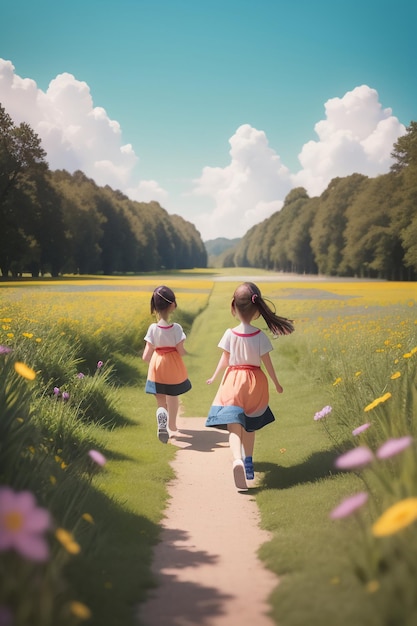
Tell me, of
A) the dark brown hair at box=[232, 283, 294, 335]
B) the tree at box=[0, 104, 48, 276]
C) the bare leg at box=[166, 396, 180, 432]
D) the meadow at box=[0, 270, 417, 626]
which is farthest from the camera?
the tree at box=[0, 104, 48, 276]

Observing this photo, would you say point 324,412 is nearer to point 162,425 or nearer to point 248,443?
point 248,443

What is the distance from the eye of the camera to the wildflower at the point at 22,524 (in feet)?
6.50

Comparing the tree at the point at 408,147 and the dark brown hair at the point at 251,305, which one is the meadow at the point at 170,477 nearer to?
the dark brown hair at the point at 251,305

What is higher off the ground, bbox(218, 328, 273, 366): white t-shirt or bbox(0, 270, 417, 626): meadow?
bbox(218, 328, 273, 366): white t-shirt

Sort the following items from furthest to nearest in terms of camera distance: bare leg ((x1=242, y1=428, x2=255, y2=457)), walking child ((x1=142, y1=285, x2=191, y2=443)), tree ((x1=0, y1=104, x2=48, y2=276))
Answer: tree ((x1=0, y1=104, x2=48, y2=276)), walking child ((x1=142, y1=285, x2=191, y2=443)), bare leg ((x1=242, y1=428, x2=255, y2=457))

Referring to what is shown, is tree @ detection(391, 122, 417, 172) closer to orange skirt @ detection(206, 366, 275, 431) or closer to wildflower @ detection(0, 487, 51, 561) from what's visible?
orange skirt @ detection(206, 366, 275, 431)

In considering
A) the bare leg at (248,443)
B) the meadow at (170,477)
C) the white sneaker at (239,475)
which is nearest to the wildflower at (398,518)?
the meadow at (170,477)

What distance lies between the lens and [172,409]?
8383 millimetres

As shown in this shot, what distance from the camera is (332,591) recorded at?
3205mm

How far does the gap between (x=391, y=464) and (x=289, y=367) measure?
9040 mm

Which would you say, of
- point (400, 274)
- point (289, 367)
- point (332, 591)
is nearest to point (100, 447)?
point (332, 591)

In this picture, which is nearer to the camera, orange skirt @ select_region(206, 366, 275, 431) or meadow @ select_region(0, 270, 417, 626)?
meadow @ select_region(0, 270, 417, 626)

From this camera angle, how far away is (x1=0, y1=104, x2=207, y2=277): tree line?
2317cm

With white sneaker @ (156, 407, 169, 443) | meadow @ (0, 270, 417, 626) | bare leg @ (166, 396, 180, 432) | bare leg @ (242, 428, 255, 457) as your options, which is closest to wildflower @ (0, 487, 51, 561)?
meadow @ (0, 270, 417, 626)
